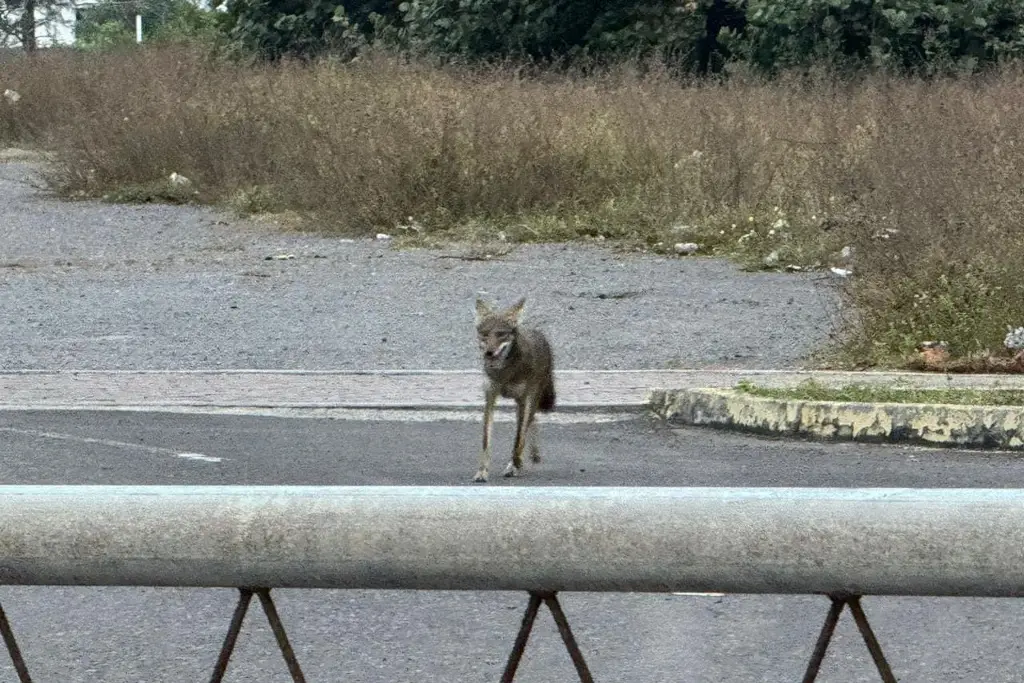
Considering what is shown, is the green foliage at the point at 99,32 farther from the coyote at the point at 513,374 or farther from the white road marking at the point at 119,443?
the coyote at the point at 513,374

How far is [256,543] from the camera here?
2.61 metres

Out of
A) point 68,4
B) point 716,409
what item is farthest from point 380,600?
point 68,4

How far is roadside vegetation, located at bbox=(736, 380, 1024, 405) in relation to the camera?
959 cm

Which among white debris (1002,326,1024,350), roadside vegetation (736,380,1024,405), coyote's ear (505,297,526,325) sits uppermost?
coyote's ear (505,297,526,325)

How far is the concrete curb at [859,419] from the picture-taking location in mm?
9250

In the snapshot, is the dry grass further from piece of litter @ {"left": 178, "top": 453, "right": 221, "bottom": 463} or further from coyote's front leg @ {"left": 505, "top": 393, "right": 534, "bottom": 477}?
piece of litter @ {"left": 178, "top": 453, "right": 221, "bottom": 463}

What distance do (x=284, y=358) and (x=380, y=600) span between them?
6982 millimetres

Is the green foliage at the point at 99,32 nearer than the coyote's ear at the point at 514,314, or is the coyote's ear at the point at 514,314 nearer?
the coyote's ear at the point at 514,314

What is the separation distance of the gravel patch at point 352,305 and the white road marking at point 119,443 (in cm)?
263

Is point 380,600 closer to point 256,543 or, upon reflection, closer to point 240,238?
point 256,543

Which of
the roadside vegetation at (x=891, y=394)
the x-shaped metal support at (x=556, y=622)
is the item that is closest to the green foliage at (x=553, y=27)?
the roadside vegetation at (x=891, y=394)

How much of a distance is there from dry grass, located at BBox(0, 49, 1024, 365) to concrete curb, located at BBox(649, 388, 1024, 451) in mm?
2250

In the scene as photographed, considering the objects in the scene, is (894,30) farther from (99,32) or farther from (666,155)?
(99,32)

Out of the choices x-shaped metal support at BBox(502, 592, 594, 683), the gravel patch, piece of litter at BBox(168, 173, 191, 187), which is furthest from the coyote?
piece of litter at BBox(168, 173, 191, 187)
